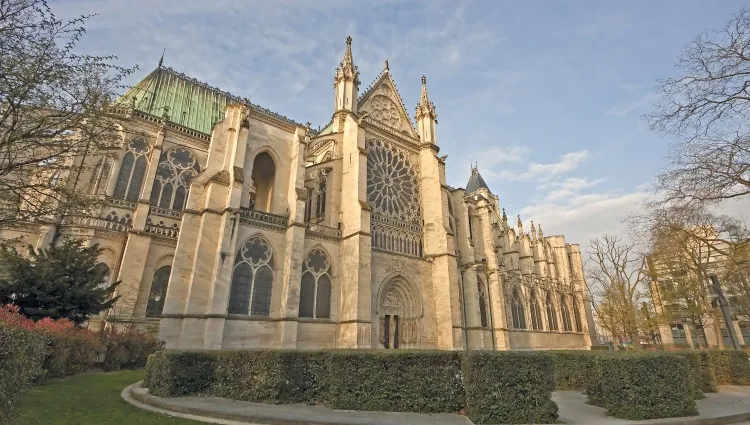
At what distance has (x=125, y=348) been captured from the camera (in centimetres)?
1492

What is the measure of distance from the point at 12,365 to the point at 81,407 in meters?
4.59

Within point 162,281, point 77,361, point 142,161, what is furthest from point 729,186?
point 142,161

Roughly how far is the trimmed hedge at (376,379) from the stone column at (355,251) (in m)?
10.3

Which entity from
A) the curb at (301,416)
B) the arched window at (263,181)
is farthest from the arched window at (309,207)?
the curb at (301,416)

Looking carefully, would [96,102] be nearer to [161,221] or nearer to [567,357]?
[161,221]

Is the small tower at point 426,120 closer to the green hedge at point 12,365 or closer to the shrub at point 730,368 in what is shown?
the shrub at point 730,368

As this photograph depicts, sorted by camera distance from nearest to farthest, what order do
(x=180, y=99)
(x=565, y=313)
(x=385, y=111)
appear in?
(x=180, y=99) → (x=385, y=111) → (x=565, y=313)

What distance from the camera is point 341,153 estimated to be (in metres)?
25.4

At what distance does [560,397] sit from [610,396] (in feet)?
10.7

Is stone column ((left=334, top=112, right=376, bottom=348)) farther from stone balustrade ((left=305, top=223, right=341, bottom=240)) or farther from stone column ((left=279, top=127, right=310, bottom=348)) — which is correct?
stone column ((left=279, top=127, right=310, bottom=348))

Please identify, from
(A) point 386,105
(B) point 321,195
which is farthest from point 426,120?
(B) point 321,195

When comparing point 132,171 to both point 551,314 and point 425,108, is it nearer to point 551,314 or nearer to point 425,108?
point 425,108

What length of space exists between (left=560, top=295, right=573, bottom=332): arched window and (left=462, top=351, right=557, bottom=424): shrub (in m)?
39.1

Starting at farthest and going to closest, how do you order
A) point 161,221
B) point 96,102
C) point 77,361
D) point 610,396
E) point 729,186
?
1. point 161,221
2. point 77,361
3. point 729,186
4. point 96,102
5. point 610,396
